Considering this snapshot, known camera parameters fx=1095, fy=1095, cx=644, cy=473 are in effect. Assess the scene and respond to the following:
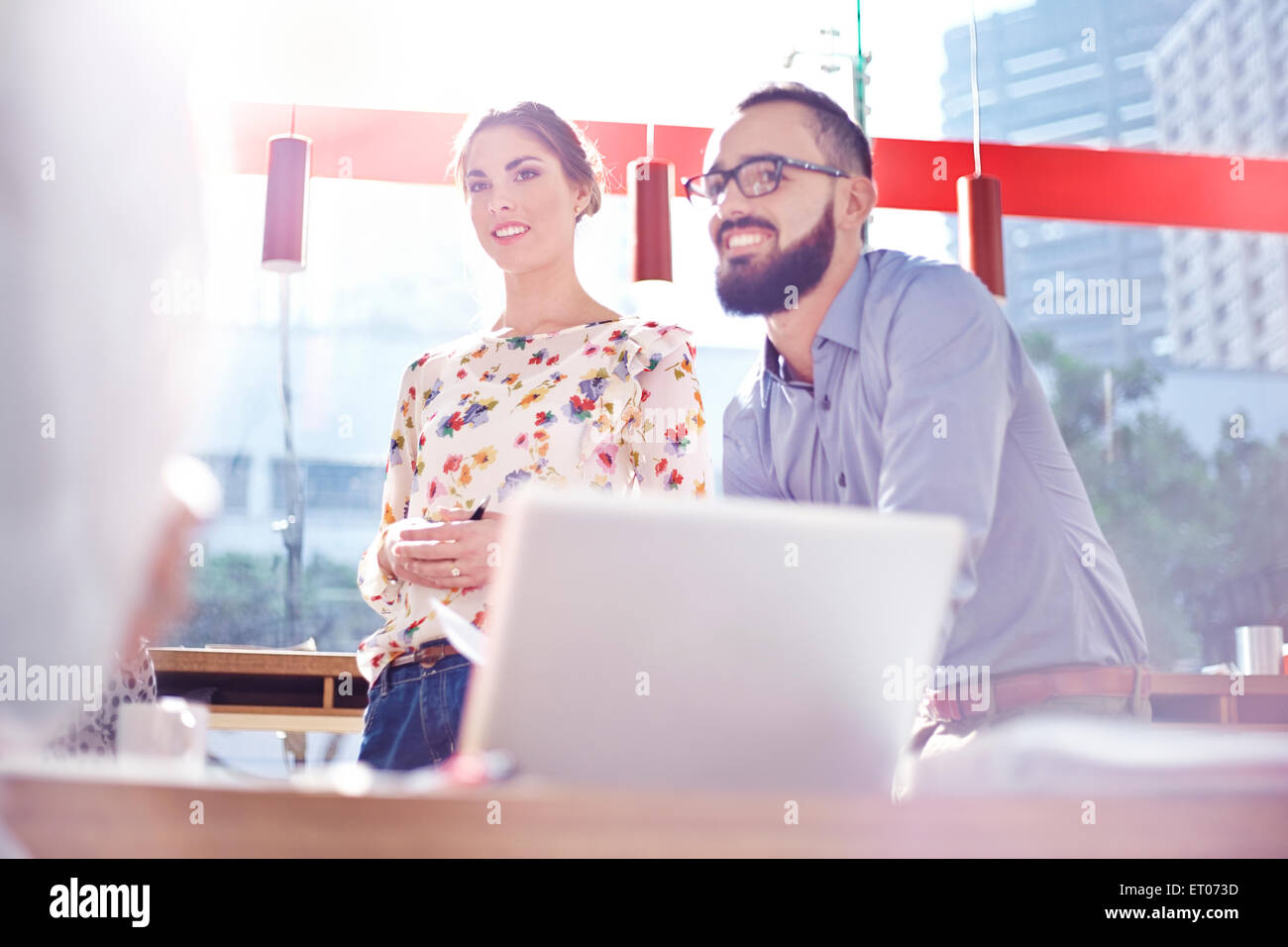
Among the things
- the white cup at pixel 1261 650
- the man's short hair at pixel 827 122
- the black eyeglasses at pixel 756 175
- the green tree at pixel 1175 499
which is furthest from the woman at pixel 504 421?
the green tree at pixel 1175 499

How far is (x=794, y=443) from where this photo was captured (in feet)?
5.90

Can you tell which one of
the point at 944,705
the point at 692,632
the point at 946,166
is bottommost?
the point at 944,705

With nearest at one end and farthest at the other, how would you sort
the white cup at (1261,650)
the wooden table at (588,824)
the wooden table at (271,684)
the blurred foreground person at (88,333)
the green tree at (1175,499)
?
the wooden table at (588,824), the blurred foreground person at (88,333), the wooden table at (271,684), the white cup at (1261,650), the green tree at (1175,499)

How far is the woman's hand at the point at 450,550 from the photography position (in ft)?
4.49

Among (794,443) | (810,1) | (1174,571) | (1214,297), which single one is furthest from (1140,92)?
(794,443)

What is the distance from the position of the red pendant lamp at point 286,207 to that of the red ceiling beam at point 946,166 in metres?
1.11

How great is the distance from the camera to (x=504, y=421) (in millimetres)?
1580

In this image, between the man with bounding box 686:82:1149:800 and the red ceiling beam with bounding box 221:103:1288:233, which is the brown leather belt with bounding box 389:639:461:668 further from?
the red ceiling beam with bounding box 221:103:1288:233

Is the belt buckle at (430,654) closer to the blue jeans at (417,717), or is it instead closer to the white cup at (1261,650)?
the blue jeans at (417,717)

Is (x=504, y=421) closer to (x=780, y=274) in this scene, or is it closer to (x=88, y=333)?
(x=780, y=274)

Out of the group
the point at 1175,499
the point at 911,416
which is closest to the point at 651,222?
the point at 911,416

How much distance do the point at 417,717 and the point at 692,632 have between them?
86 centimetres
